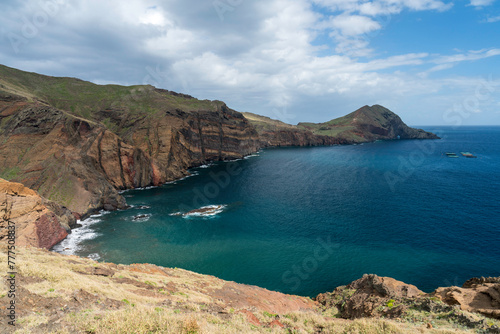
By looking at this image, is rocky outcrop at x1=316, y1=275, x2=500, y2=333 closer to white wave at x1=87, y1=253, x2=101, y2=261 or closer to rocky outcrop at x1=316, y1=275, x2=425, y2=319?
rocky outcrop at x1=316, y1=275, x2=425, y2=319

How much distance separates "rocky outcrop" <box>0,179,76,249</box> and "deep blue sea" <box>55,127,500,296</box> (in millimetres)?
3539

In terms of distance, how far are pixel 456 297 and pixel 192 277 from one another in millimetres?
30170

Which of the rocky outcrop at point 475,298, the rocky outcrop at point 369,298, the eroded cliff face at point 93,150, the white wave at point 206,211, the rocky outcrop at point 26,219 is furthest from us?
the white wave at point 206,211

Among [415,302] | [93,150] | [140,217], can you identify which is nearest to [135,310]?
[415,302]

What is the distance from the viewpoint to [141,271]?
31.0 metres

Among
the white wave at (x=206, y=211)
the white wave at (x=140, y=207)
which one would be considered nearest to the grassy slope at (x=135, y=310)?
the white wave at (x=206, y=211)

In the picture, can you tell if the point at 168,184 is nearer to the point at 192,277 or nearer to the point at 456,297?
the point at 192,277

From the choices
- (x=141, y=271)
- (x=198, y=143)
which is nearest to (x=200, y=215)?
(x=141, y=271)

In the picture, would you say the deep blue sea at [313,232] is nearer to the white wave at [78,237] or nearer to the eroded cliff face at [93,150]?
the white wave at [78,237]

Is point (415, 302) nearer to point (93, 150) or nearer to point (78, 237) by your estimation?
point (78, 237)

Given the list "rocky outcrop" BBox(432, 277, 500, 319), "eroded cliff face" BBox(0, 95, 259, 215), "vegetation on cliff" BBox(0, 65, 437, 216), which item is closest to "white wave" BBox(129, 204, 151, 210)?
"eroded cliff face" BBox(0, 95, 259, 215)

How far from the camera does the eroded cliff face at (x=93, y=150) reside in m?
66.1

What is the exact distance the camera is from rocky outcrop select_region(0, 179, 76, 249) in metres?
42.3

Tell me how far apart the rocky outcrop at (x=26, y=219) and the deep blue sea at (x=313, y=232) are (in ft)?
11.6
